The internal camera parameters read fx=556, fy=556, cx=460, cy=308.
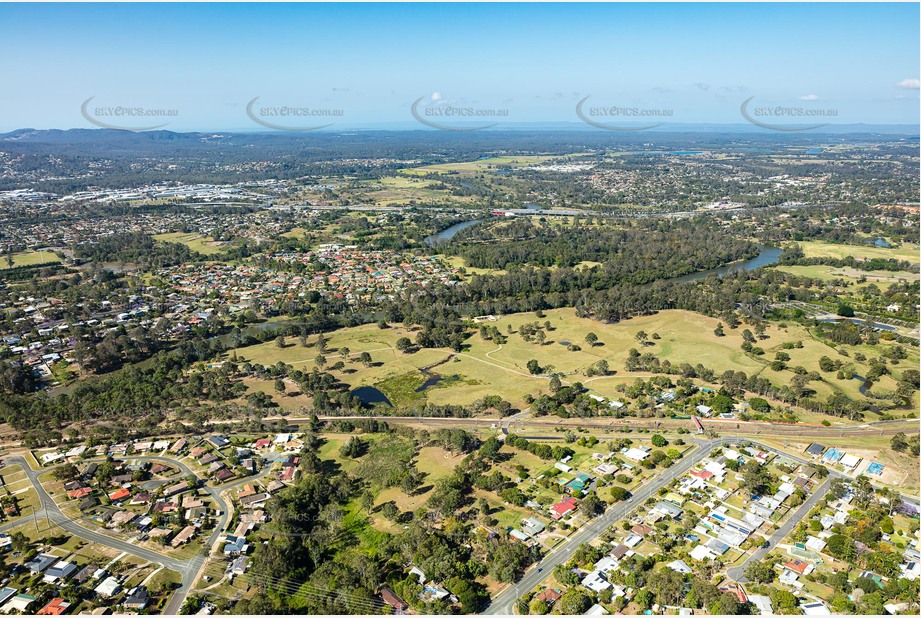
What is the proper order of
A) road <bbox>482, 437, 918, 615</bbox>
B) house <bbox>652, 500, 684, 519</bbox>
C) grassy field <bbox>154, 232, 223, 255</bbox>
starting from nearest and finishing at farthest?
road <bbox>482, 437, 918, 615</bbox> < house <bbox>652, 500, 684, 519</bbox> < grassy field <bbox>154, 232, 223, 255</bbox>

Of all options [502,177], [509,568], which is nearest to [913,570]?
[509,568]

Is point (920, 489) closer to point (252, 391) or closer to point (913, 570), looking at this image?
point (913, 570)

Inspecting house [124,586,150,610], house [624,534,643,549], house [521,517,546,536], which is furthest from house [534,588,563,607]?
house [124,586,150,610]

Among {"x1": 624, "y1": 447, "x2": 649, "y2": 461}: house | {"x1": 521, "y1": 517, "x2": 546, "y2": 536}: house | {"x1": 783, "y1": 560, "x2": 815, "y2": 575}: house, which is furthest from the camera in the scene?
{"x1": 624, "y1": 447, "x2": 649, "y2": 461}: house

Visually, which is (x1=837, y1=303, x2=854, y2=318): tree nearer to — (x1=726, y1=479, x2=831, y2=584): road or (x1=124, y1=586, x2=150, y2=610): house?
(x1=726, y1=479, x2=831, y2=584): road

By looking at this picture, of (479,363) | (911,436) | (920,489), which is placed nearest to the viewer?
(920,489)

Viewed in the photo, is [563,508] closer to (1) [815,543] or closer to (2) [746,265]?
(1) [815,543]

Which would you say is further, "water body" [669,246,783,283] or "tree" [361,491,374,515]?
"water body" [669,246,783,283]

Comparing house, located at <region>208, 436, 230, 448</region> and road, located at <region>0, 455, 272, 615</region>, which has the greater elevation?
house, located at <region>208, 436, 230, 448</region>

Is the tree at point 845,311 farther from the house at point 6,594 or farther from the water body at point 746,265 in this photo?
the house at point 6,594
